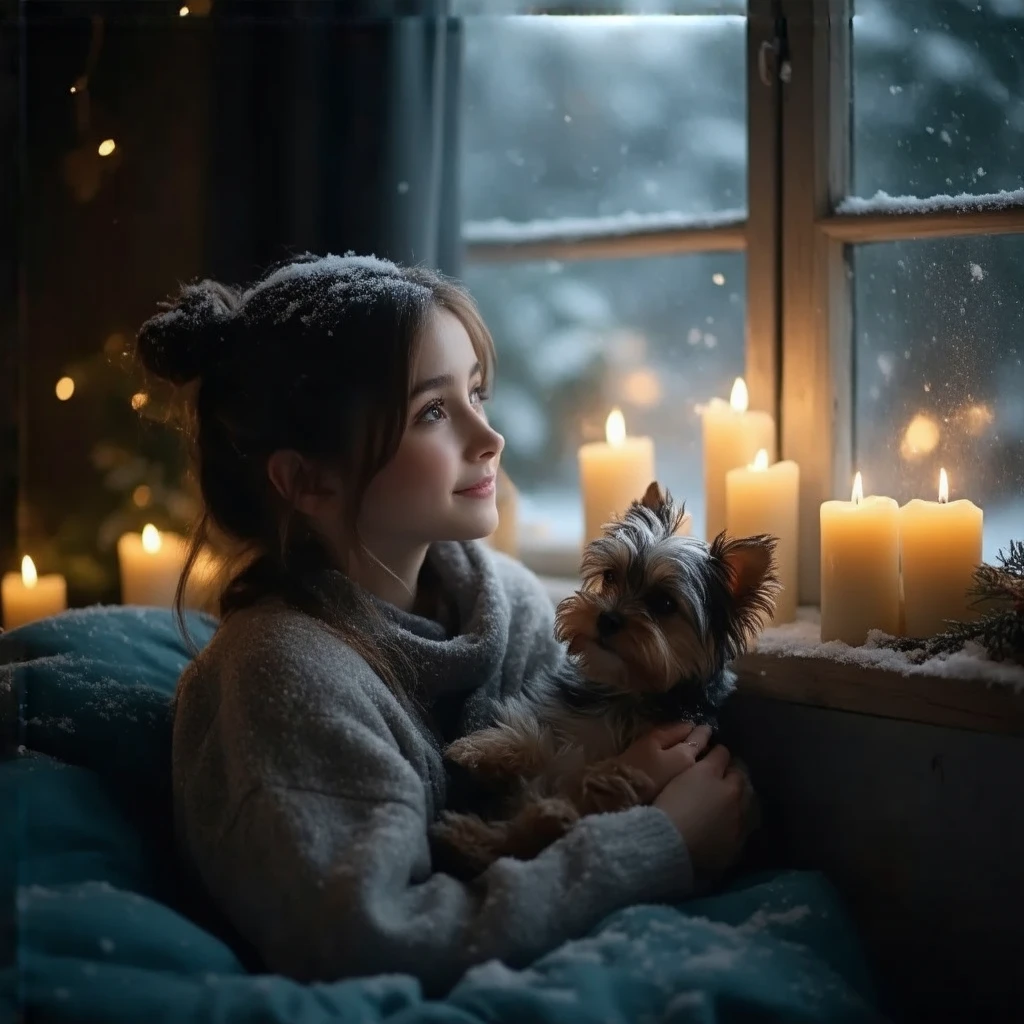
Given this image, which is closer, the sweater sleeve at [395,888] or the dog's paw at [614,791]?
the sweater sleeve at [395,888]

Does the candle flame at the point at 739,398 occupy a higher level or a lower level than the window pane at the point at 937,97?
lower

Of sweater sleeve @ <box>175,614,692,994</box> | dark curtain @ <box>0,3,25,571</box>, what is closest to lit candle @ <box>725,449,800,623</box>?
sweater sleeve @ <box>175,614,692,994</box>

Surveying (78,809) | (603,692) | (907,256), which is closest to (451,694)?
(603,692)

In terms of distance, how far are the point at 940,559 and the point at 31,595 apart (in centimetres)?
152

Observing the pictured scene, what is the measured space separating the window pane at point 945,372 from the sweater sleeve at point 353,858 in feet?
2.57

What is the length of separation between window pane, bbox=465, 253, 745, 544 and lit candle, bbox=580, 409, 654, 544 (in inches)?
9.6

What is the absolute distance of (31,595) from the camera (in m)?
2.06

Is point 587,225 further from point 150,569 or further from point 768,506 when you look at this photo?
point 150,569

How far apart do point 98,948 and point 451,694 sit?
0.62m

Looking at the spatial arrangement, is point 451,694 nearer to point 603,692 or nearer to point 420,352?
point 603,692

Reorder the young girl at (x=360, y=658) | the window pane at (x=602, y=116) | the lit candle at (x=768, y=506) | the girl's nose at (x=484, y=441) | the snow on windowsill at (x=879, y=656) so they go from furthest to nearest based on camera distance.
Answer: the window pane at (x=602, y=116) → the lit candle at (x=768, y=506) → the girl's nose at (x=484, y=441) → the snow on windowsill at (x=879, y=656) → the young girl at (x=360, y=658)

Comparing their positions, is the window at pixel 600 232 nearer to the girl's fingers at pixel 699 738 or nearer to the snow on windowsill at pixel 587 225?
the snow on windowsill at pixel 587 225

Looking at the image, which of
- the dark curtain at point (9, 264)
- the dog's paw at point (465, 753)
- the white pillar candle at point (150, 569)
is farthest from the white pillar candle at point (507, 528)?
the dark curtain at point (9, 264)

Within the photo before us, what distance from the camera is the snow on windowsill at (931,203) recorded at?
172cm
